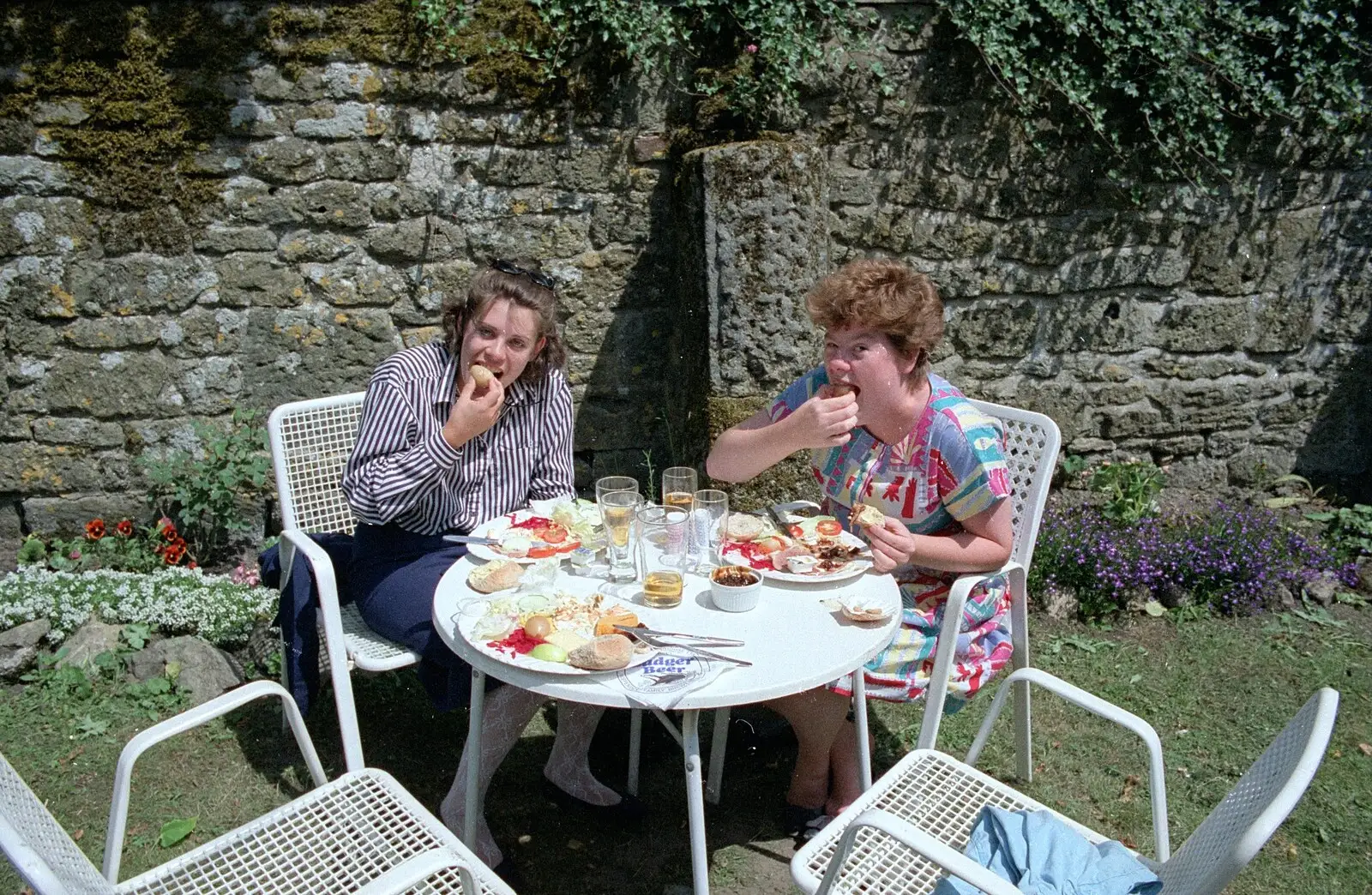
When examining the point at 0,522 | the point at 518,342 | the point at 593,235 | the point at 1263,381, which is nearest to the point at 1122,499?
the point at 1263,381

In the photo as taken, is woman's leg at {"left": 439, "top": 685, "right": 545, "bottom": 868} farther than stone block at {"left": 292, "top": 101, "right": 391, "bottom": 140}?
No

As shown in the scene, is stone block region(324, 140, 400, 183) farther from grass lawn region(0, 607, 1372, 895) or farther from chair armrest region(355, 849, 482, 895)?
A: chair armrest region(355, 849, 482, 895)

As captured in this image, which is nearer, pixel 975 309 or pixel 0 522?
pixel 0 522

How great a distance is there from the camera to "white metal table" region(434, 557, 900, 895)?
183cm

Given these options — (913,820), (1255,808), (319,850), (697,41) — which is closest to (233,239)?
(697,41)

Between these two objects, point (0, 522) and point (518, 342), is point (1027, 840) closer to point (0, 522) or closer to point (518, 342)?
point (518, 342)

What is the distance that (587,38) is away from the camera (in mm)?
3975

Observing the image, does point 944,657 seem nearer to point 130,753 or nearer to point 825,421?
point 825,421

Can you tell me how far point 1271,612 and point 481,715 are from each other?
3474mm

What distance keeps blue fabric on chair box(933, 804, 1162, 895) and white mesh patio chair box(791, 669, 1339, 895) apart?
68 mm

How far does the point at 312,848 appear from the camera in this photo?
1862mm

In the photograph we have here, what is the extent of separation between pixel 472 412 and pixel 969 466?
130 cm

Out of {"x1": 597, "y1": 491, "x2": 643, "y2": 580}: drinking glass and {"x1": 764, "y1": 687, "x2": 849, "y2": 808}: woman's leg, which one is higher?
{"x1": 597, "y1": 491, "x2": 643, "y2": 580}: drinking glass

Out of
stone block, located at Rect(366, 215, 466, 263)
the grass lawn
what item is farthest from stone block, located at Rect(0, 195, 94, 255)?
the grass lawn
